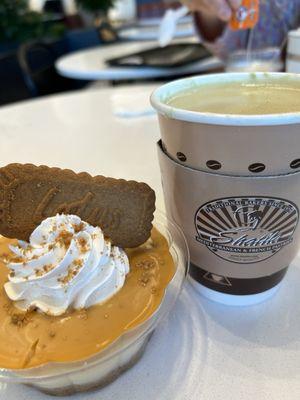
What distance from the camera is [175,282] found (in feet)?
1.62

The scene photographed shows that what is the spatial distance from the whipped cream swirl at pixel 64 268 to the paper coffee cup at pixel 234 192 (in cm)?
12

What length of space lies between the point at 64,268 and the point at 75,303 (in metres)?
0.05

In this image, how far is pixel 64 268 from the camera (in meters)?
0.48

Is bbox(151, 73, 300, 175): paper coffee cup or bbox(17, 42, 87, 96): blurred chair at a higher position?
bbox(151, 73, 300, 175): paper coffee cup

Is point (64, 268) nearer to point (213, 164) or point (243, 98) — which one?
point (213, 164)

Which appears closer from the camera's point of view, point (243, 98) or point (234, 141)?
point (234, 141)

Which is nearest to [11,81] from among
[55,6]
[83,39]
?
[83,39]

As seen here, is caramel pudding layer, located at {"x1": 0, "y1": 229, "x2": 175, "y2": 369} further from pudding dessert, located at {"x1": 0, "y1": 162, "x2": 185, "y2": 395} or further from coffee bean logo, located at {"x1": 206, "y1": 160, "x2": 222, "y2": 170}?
coffee bean logo, located at {"x1": 206, "y1": 160, "x2": 222, "y2": 170}

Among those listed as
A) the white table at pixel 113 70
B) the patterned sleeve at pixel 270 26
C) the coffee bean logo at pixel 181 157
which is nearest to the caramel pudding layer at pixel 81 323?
the coffee bean logo at pixel 181 157

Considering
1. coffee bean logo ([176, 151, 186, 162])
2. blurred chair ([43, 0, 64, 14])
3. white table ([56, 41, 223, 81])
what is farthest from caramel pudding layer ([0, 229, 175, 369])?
blurred chair ([43, 0, 64, 14])

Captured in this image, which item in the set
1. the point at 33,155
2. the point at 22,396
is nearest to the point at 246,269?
the point at 22,396

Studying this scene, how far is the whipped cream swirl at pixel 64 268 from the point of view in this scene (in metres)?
0.47

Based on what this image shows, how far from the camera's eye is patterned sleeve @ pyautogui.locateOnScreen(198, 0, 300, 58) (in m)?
1.54

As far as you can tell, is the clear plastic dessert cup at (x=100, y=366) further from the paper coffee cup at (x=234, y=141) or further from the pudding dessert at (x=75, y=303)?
the paper coffee cup at (x=234, y=141)
